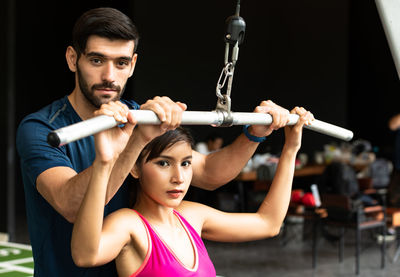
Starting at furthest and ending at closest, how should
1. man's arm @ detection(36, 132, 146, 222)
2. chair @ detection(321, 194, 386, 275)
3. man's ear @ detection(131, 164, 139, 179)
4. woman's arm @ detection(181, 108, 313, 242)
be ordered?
chair @ detection(321, 194, 386, 275) → woman's arm @ detection(181, 108, 313, 242) → man's ear @ detection(131, 164, 139, 179) → man's arm @ detection(36, 132, 146, 222)

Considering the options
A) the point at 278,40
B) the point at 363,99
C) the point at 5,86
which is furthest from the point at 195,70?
the point at 363,99

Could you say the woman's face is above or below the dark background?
below

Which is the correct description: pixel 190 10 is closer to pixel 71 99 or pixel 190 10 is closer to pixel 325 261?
pixel 325 261

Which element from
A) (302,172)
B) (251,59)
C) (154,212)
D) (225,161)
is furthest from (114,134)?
(251,59)

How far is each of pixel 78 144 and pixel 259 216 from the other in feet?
1.98

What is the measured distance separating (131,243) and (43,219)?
12.5 inches

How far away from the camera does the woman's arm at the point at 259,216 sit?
1.68 meters

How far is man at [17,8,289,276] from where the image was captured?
51.9 inches

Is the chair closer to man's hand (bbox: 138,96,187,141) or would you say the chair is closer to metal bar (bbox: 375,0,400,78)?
metal bar (bbox: 375,0,400,78)

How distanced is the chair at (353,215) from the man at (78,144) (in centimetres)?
410

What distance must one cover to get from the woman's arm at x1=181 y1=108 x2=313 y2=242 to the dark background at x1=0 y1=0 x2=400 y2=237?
267 inches

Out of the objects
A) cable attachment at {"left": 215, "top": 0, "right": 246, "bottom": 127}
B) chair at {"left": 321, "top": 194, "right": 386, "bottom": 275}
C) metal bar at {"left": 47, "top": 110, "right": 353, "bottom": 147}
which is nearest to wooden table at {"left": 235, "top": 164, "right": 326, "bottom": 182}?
chair at {"left": 321, "top": 194, "right": 386, "bottom": 275}

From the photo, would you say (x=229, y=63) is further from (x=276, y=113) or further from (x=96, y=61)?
(x=96, y=61)

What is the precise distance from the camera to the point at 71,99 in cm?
168
